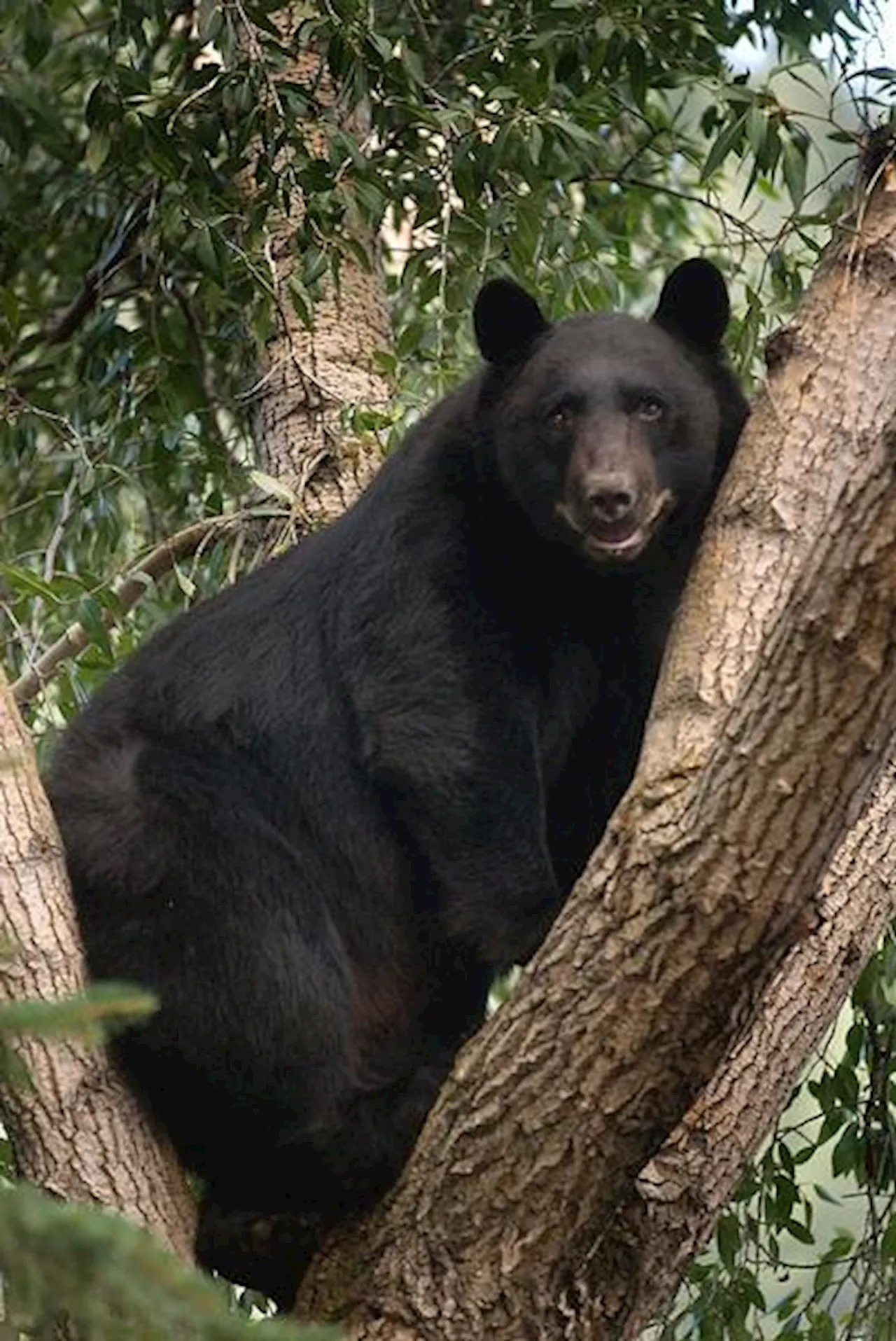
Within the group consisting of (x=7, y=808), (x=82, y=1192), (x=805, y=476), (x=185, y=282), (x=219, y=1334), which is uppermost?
(x=185, y=282)

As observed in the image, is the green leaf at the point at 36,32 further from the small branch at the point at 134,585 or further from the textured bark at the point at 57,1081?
the textured bark at the point at 57,1081

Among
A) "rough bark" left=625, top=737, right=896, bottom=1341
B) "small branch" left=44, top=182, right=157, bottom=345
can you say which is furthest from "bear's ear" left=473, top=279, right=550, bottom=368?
"small branch" left=44, top=182, right=157, bottom=345

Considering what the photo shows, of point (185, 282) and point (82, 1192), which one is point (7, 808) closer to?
point (82, 1192)

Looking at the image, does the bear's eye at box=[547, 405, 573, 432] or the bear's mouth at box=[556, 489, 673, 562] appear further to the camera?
the bear's eye at box=[547, 405, 573, 432]

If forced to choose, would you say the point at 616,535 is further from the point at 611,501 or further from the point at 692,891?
the point at 692,891

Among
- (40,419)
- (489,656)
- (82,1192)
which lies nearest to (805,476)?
(489,656)

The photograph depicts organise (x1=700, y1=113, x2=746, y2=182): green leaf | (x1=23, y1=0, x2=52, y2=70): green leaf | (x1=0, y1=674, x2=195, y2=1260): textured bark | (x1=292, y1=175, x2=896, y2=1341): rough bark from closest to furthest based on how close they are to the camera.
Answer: (x1=292, y1=175, x2=896, y2=1341): rough bark
(x1=0, y1=674, x2=195, y2=1260): textured bark
(x1=700, y1=113, x2=746, y2=182): green leaf
(x1=23, y1=0, x2=52, y2=70): green leaf

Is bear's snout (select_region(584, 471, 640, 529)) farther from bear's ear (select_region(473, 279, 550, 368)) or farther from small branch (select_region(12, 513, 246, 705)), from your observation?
small branch (select_region(12, 513, 246, 705))

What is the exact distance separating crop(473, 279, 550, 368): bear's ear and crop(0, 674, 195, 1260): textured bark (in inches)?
70.9

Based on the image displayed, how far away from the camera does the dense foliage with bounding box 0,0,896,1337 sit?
6.12 m

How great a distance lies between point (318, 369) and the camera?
7.11 metres

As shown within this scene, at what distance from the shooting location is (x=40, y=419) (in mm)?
7457

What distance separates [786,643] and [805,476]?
3.68ft

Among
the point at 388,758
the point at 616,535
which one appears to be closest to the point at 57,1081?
the point at 388,758
